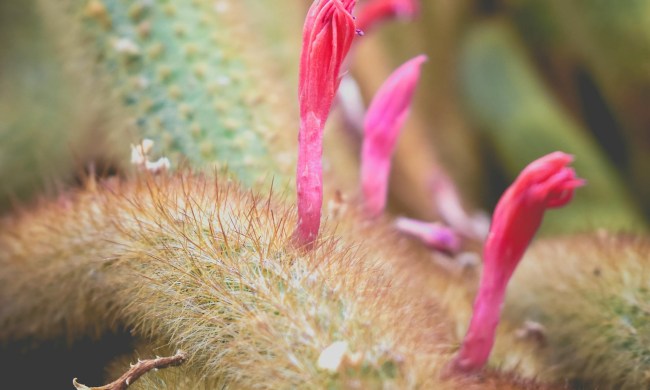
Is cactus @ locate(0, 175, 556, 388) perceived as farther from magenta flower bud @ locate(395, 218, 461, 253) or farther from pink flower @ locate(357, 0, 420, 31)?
pink flower @ locate(357, 0, 420, 31)

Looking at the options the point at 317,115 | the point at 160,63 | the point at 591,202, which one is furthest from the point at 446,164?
the point at 317,115

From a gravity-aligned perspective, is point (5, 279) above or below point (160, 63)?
below

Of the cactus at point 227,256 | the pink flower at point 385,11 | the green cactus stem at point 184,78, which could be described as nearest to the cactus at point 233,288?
the cactus at point 227,256

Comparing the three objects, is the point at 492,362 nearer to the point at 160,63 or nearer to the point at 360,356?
the point at 360,356

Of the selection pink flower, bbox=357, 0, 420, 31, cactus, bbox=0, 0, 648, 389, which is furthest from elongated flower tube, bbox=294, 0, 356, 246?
pink flower, bbox=357, 0, 420, 31

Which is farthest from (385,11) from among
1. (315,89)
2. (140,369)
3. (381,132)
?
(140,369)

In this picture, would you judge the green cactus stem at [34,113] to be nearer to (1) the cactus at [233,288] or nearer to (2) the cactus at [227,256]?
(2) the cactus at [227,256]
